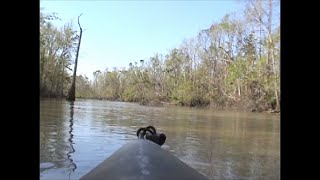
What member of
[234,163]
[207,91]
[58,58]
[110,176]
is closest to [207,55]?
[207,91]

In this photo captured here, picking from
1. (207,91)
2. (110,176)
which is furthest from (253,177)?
(207,91)

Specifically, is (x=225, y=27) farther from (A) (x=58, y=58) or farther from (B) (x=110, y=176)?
(B) (x=110, y=176)

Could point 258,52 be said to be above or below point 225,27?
below

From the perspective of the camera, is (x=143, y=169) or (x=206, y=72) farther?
(x=206, y=72)

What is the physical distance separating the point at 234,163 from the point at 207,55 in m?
44.4

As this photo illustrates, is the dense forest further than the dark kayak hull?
Yes

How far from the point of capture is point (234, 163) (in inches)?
273

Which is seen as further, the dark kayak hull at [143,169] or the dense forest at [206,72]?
the dense forest at [206,72]
